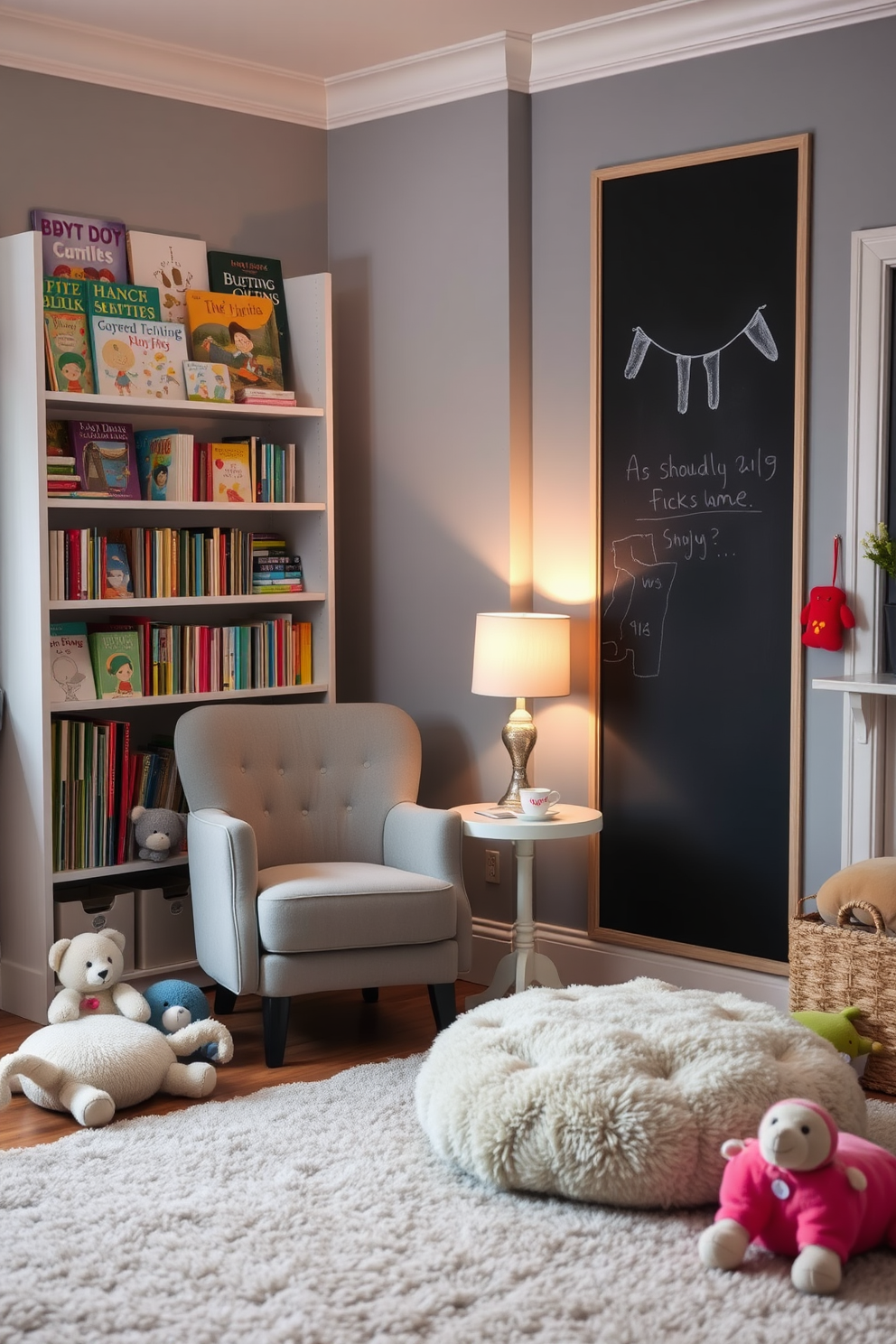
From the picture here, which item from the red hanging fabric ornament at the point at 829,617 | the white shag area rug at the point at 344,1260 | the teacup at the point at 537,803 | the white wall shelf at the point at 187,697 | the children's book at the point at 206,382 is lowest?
the white shag area rug at the point at 344,1260

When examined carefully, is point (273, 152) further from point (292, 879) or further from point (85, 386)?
point (292, 879)

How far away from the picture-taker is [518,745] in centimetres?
400

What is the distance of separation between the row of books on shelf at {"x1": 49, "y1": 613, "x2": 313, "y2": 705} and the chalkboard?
0.96m

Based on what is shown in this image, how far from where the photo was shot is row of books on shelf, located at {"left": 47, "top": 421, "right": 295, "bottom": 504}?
3924 mm

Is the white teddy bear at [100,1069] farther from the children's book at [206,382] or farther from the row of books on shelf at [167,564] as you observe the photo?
the children's book at [206,382]

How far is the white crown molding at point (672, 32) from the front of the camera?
3562 mm

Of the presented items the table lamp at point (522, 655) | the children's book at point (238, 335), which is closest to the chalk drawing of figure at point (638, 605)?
the table lamp at point (522, 655)

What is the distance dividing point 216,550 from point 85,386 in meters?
0.60

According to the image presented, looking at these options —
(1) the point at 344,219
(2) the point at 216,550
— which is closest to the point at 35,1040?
(2) the point at 216,550

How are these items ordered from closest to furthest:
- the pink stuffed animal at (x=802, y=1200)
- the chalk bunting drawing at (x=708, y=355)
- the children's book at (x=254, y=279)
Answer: the pink stuffed animal at (x=802, y=1200), the chalk bunting drawing at (x=708, y=355), the children's book at (x=254, y=279)

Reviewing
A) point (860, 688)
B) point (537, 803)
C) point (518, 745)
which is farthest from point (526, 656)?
point (860, 688)

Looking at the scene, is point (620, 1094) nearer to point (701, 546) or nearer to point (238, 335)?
point (701, 546)

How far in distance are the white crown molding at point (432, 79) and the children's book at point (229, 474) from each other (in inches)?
45.0

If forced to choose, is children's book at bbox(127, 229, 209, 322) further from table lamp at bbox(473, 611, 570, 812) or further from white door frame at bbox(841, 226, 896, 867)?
white door frame at bbox(841, 226, 896, 867)
